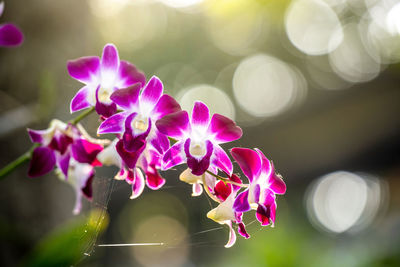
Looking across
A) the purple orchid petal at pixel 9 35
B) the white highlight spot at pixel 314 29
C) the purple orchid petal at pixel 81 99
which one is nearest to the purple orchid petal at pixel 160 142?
the purple orchid petal at pixel 81 99

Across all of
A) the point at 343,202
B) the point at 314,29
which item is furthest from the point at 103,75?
the point at 314,29

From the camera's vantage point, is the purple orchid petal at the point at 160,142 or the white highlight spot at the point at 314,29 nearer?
the purple orchid petal at the point at 160,142

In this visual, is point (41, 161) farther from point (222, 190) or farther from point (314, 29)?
point (314, 29)

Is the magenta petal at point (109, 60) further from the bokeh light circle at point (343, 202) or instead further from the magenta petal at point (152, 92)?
the bokeh light circle at point (343, 202)

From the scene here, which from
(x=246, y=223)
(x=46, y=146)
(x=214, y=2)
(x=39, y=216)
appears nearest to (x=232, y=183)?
(x=246, y=223)

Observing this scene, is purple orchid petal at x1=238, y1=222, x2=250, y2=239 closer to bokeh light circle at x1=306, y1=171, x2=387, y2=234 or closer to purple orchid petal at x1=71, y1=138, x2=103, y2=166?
purple orchid petal at x1=71, y1=138, x2=103, y2=166

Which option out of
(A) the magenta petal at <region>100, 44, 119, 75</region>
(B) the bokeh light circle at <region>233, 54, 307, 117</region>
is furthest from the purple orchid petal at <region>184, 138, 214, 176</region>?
→ (B) the bokeh light circle at <region>233, 54, 307, 117</region>

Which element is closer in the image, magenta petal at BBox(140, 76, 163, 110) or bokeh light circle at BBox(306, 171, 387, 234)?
magenta petal at BBox(140, 76, 163, 110)
